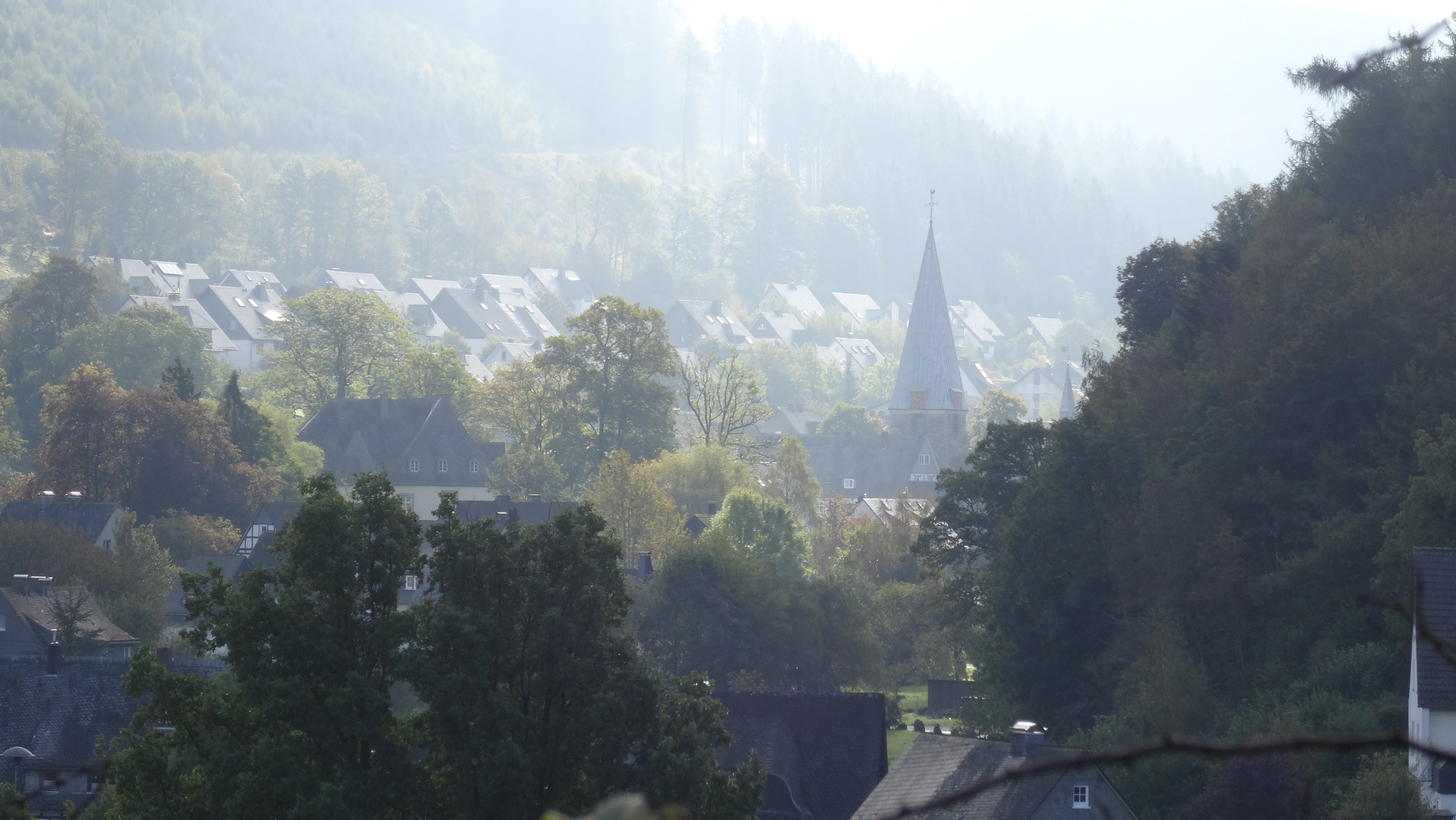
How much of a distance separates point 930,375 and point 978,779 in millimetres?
90451

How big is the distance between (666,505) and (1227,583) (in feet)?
100

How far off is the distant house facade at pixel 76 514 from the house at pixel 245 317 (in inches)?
2139

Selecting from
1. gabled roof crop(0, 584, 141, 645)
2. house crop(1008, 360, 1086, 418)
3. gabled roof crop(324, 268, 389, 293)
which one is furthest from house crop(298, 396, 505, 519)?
house crop(1008, 360, 1086, 418)

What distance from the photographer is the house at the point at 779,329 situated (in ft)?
530

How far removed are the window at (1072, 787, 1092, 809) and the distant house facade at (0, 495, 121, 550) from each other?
3396cm

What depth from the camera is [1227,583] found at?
104 ft

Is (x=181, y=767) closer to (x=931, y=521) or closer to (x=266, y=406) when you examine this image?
(x=931, y=521)

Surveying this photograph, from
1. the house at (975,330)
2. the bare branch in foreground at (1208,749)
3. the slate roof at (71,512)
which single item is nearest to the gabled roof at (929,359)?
the house at (975,330)

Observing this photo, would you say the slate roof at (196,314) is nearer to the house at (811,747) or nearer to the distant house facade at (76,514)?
the distant house facade at (76,514)

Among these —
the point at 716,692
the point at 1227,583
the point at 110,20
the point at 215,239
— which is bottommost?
the point at 716,692

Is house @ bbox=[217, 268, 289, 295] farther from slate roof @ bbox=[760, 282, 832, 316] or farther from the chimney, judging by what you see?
the chimney

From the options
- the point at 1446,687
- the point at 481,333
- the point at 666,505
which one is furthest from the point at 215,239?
the point at 1446,687

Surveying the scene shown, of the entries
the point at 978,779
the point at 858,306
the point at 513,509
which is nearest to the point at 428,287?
the point at 858,306

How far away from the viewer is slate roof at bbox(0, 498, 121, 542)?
52344mm
